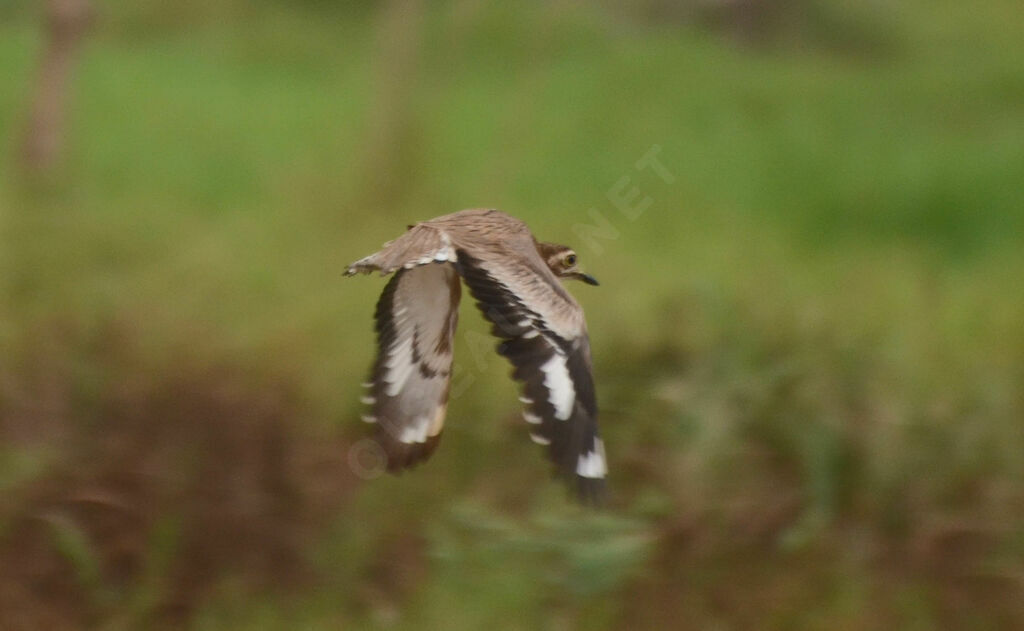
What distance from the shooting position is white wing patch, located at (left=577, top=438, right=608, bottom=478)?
283cm

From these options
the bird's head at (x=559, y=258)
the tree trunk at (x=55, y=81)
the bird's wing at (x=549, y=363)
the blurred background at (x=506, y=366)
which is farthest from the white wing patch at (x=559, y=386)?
the tree trunk at (x=55, y=81)

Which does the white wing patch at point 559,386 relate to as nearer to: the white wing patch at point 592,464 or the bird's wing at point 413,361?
the white wing patch at point 592,464

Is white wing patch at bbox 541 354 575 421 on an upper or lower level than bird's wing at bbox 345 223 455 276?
lower

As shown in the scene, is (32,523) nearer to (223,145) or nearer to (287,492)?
(287,492)

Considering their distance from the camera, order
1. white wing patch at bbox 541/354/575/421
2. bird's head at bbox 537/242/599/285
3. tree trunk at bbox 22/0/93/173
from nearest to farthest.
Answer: white wing patch at bbox 541/354/575/421 < bird's head at bbox 537/242/599/285 < tree trunk at bbox 22/0/93/173

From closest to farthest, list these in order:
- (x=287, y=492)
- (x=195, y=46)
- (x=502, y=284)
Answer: (x=502, y=284) < (x=287, y=492) < (x=195, y=46)

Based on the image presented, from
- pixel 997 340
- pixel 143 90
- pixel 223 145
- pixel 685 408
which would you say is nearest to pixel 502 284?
pixel 685 408

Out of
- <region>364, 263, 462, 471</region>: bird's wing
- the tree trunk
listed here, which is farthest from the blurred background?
<region>364, 263, 462, 471</region>: bird's wing

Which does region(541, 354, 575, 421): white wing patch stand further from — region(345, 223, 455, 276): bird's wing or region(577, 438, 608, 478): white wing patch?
region(345, 223, 455, 276): bird's wing

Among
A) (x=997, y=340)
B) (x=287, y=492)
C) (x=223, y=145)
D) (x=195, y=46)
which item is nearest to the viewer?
(x=287, y=492)

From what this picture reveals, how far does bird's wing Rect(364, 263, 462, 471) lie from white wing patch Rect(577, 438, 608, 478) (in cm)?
41

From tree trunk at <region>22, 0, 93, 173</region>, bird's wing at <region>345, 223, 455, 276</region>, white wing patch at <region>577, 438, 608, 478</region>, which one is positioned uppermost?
tree trunk at <region>22, 0, 93, 173</region>

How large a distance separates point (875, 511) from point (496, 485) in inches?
47.5

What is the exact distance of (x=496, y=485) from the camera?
487 centimetres
